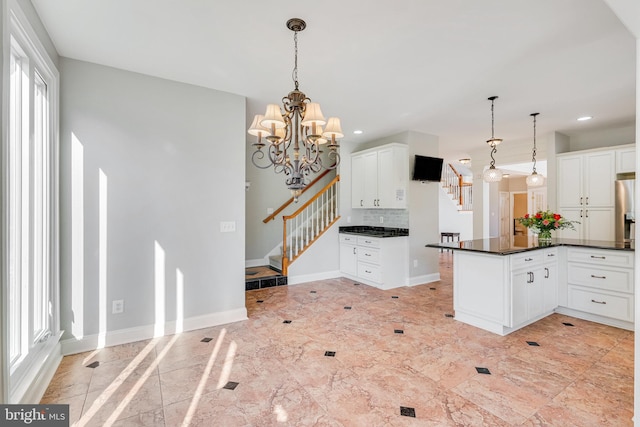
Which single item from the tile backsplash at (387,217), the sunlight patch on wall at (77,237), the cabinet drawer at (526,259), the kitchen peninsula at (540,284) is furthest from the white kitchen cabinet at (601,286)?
Result: the sunlight patch on wall at (77,237)

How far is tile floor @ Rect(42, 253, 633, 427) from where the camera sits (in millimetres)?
1947

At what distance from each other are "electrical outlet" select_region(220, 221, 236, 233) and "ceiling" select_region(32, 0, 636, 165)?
5.26ft

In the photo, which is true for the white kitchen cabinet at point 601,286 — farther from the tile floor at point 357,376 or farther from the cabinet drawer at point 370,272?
the cabinet drawer at point 370,272

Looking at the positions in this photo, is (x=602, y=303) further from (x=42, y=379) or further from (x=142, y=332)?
(x=42, y=379)

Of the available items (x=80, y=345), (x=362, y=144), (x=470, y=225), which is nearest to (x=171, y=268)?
(x=80, y=345)

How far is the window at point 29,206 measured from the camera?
1934 mm

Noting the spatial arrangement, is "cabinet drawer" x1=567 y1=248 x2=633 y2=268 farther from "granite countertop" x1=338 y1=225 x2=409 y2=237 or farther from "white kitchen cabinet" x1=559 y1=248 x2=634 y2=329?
"granite countertop" x1=338 y1=225 x2=409 y2=237

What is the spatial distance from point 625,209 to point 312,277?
5.17m

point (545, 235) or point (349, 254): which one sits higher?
point (545, 235)

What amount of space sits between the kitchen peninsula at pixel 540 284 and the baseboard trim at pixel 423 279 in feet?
5.66

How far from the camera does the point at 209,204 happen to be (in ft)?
11.4

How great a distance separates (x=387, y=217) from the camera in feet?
19.4

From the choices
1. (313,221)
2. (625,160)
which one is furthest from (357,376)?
(625,160)

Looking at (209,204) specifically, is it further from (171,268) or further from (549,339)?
(549,339)
